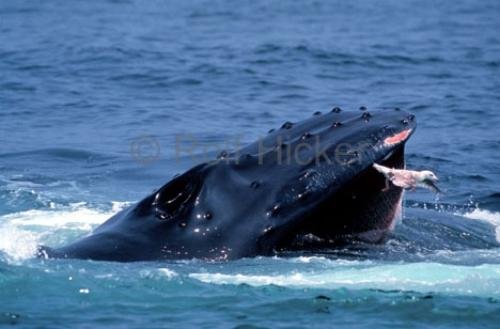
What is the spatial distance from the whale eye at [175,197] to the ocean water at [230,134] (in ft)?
1.39

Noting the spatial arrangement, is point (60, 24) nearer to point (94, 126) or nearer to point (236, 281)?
point (94, 126)

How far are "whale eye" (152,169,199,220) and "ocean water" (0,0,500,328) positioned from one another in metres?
0.43

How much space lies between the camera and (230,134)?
19.9 meters

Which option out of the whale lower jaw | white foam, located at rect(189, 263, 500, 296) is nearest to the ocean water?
white foam, located at rect(189, 263, 500, 296)

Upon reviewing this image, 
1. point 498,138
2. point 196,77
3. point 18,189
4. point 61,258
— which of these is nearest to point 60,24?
point 196,77

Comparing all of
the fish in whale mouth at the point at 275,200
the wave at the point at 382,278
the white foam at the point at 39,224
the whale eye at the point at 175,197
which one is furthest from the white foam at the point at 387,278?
the white foam at the point at 39,224

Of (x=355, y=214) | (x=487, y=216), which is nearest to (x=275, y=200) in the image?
(x=355, y=214)

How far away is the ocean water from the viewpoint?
934 centimetres

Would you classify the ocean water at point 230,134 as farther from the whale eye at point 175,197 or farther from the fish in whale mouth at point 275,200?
the whale eye at point 175,197

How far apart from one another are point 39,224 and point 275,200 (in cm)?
416

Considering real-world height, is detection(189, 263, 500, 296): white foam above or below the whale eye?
below

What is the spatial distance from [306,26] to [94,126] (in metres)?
A: 15.4

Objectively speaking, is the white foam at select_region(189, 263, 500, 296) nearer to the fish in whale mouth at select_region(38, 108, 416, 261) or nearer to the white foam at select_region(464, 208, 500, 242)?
the fish in whale mouth at select_region(38, 108, 416, 261)

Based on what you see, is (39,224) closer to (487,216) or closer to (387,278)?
(387,278)
